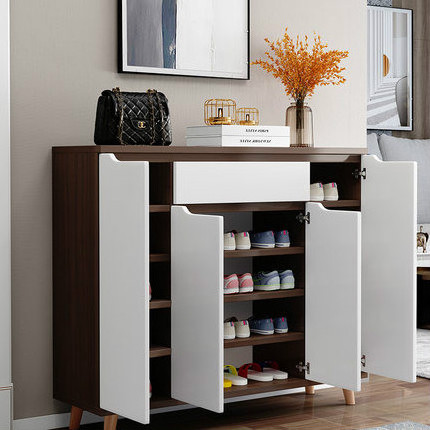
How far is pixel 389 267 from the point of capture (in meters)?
3.00

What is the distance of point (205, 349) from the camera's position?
261 centimetres

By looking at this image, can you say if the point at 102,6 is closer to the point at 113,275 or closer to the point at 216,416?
the point at 113,275

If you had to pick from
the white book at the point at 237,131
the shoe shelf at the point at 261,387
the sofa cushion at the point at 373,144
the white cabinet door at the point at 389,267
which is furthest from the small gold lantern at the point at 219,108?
the sofa cushion at the point at 373,144

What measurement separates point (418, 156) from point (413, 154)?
0.11 ft

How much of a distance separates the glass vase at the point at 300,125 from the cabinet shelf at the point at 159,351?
0.90m

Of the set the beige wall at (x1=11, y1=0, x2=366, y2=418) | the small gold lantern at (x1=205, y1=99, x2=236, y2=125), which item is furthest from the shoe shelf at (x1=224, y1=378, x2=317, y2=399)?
the small gold lantern at (x1=205, y1=99, x2=236, y2=125)

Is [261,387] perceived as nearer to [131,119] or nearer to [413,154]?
[131,119]

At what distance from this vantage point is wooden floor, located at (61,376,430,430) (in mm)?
2939

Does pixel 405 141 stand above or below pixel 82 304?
above

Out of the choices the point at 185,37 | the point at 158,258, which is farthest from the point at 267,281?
the point at 185,37

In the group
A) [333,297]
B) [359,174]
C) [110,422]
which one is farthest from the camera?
[359,174]

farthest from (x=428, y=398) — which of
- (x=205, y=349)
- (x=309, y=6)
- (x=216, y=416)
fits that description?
(x=309, y=6)

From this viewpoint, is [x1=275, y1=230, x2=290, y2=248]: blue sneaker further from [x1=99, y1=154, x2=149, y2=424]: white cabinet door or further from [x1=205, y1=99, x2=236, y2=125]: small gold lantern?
[x1=99, y1=154, x2=149, y2=424]: white cabinet door

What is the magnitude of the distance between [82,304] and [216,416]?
705 mm
